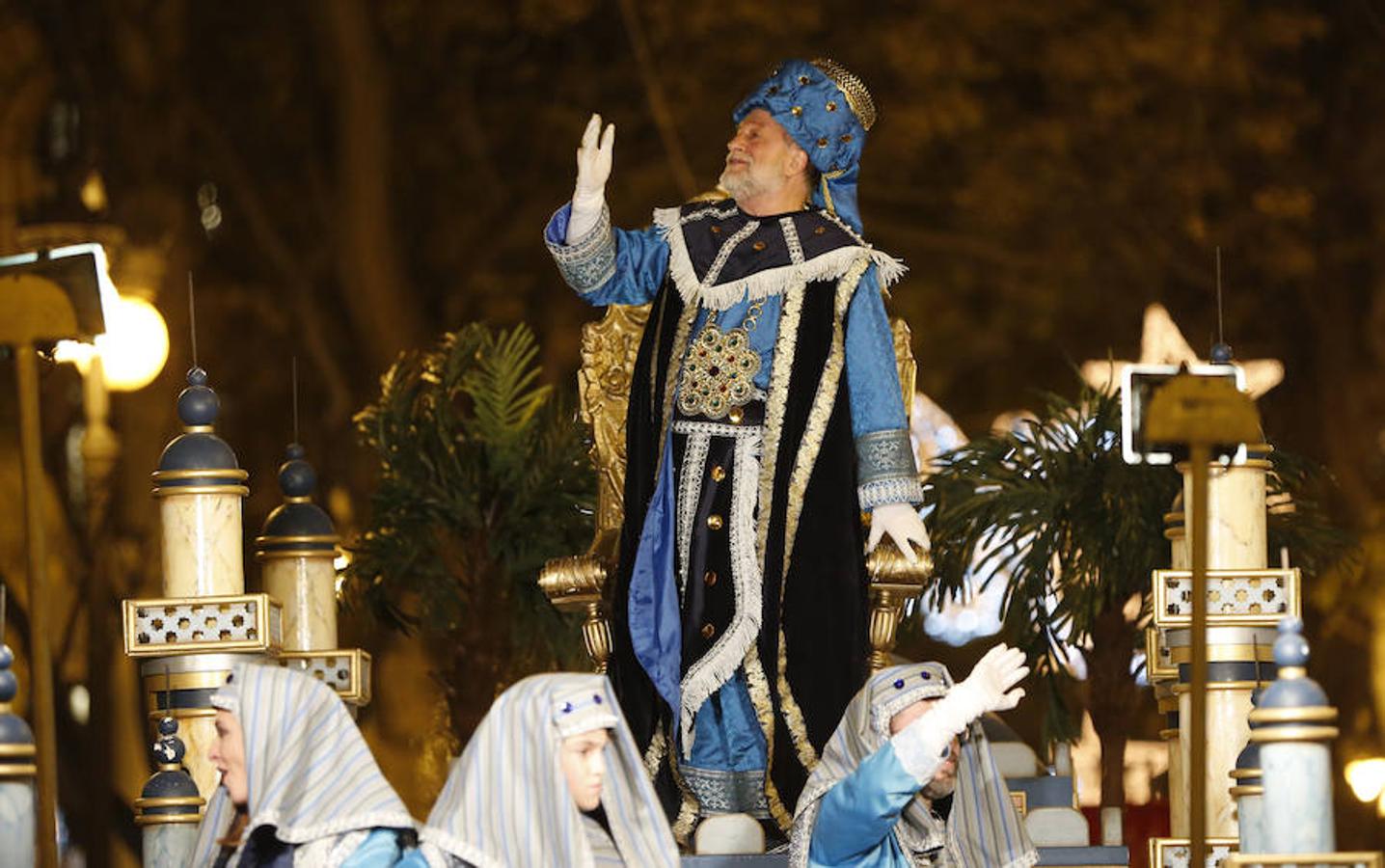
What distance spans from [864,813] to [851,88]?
2724 mm

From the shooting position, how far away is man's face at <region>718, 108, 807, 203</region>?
10.3m

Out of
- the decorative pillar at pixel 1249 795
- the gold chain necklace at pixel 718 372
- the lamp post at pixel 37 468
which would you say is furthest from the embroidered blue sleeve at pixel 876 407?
the lamp post at pixel 37 468

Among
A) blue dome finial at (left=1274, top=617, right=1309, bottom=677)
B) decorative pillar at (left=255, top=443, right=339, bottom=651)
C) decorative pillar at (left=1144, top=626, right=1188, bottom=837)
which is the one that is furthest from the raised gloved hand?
decorative pillar at (left=255, top=443, right=339, bottom=651)

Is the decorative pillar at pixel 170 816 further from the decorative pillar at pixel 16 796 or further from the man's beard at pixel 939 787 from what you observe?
the man's beard at pixel 939 787

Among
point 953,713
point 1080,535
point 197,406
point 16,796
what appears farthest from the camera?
point 1080,535

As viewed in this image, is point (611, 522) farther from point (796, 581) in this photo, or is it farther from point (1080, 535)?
point (1080, 535)

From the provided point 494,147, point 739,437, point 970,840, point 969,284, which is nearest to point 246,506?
point 494,147

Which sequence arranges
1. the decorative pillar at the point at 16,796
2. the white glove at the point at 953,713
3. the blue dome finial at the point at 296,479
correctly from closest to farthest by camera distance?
the white glove at the point at 953,713 → the decorative pillar at the point at 16,796 → the blue dome finial at the point at 296,479

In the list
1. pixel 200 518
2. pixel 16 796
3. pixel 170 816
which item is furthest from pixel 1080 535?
pixel 16 796

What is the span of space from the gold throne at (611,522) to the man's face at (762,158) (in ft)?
1.98

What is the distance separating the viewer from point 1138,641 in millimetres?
12703

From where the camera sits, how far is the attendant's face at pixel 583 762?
7.99 meters

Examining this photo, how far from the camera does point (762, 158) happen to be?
405 inches

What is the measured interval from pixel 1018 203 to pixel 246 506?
4151 mm
